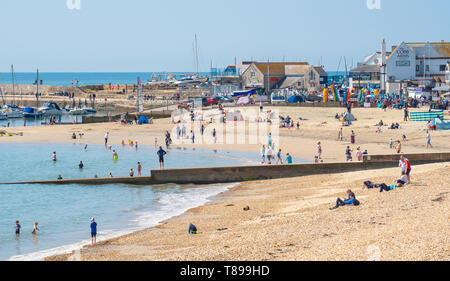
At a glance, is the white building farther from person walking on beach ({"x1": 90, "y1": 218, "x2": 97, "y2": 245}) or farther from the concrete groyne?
person walking on beach ({"x1": 90, "y1": 218, "x2": 97, "y2": 245})

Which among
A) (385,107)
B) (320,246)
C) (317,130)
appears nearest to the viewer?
(320,246)

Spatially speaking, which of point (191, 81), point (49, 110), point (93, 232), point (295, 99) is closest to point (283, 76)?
point (295, 99)

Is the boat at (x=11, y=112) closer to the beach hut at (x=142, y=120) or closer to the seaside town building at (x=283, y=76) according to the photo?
the beach hut at (x=142, y=120)

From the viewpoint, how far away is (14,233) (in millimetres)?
21578

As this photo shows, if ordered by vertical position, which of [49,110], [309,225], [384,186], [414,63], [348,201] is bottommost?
[309,225]

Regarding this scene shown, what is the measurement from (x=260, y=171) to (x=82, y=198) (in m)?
8.44

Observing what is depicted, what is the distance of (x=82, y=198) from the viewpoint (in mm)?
27297

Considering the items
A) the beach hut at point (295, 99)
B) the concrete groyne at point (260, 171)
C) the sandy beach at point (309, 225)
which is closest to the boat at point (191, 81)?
the beach hut at point (295, 99)

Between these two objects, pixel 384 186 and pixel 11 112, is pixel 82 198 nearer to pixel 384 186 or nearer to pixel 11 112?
pixel 384 186

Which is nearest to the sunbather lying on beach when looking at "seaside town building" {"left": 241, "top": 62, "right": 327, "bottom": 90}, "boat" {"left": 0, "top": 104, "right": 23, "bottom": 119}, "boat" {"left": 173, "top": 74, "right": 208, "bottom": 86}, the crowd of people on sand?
the crowd of people on sand

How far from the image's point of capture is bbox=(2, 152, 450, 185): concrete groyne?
28188 mm
